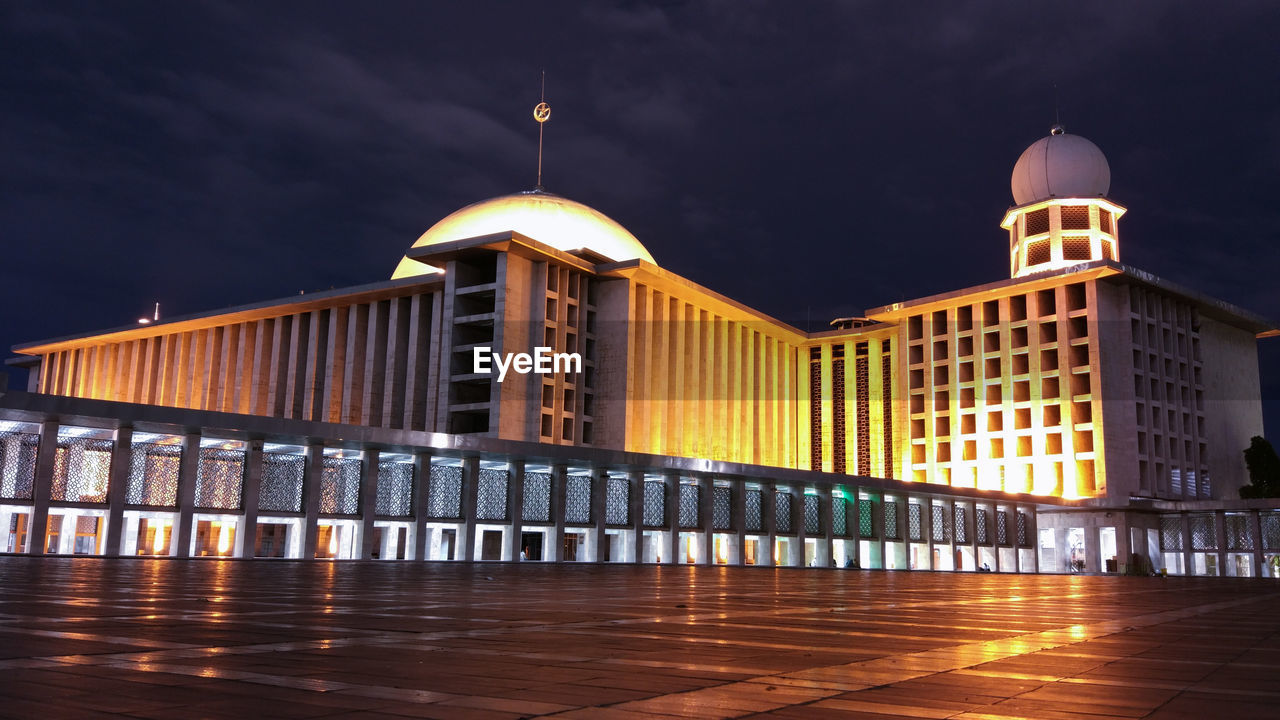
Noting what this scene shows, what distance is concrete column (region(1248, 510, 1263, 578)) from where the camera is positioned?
193 ft

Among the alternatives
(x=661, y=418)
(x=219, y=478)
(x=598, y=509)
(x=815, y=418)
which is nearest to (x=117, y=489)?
(x=219, y=478)

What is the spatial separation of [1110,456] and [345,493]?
47.2 meters

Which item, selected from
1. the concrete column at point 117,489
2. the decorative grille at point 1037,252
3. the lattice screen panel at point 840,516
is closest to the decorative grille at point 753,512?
the lattice screen panel at point 840,516

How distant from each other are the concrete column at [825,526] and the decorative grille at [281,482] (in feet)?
83.6

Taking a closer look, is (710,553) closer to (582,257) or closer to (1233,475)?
(582,257)

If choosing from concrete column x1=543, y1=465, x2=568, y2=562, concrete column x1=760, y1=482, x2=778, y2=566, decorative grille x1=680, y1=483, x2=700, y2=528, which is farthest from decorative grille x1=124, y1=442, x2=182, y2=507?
concrete column x1=760, y1=482, x2=778, y2=566

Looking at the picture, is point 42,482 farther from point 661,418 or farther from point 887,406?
point 887,406

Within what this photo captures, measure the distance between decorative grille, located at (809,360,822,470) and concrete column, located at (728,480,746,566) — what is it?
110ft

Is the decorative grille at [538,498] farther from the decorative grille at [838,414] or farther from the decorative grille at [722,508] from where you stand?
the decorative grille at [838,414]

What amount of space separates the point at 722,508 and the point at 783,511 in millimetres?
4435

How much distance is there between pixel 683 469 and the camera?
44156mm

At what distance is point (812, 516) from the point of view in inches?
2055

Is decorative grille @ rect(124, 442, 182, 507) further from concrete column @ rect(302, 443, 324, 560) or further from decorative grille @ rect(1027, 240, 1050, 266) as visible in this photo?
decorative grille @ rect(1027, 240, 1050, 266)

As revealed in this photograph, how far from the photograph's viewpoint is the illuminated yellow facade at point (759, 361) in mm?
58375
